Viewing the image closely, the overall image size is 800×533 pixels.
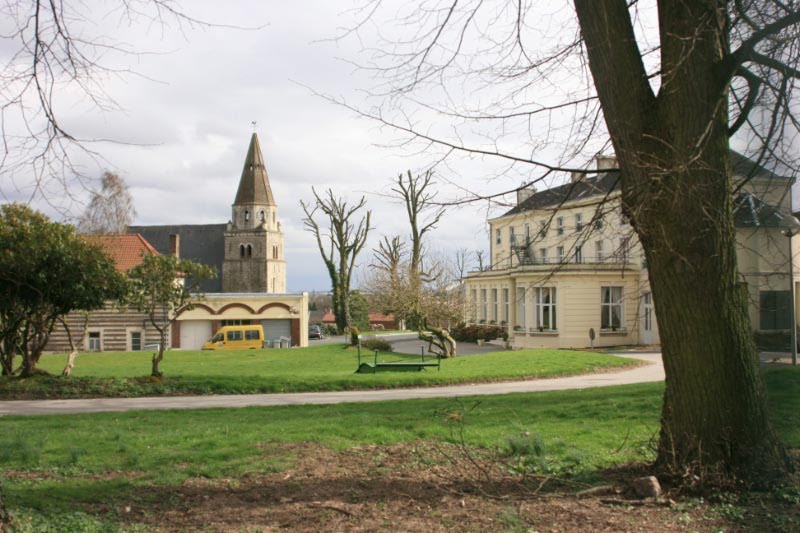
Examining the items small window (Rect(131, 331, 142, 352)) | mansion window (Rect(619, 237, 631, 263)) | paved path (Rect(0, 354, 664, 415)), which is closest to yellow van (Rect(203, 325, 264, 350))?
small window (Rect(131, 331, 142, 352))

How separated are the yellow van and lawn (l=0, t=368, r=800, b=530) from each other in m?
33.4

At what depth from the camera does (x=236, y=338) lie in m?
45.4

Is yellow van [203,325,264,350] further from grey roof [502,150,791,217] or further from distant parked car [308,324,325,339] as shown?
grey roof [502,150,791,217]

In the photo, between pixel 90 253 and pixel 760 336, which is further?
pixel 90 253

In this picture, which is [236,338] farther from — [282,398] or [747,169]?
[747,169]

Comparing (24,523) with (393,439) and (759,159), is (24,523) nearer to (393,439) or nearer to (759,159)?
(393,439)

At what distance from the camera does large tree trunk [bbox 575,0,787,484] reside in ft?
16.9

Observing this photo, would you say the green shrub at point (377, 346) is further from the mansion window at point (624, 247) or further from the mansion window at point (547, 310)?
the mansion window at point (624, 247)

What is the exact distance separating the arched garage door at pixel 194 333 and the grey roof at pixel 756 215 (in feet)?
151

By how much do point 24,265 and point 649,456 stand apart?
16.8 metres

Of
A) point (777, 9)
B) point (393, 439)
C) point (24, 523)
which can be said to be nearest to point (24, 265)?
point (393, 439)

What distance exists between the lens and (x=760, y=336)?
1066cm

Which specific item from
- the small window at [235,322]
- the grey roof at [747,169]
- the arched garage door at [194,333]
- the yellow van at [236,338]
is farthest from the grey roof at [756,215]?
the arched garage door at [194,333]

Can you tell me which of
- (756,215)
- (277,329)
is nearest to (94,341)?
(277,329)
